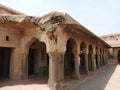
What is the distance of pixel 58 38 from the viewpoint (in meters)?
7.86

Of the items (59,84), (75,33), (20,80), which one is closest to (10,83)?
(20,80)

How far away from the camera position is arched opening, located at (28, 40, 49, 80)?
11875 millimetres

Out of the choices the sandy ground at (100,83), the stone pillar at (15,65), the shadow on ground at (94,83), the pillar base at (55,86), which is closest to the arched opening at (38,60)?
the stone pillar at (15,65)

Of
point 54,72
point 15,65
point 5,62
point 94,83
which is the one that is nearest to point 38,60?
point 15,65

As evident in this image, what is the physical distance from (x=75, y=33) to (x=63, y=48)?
104 inches

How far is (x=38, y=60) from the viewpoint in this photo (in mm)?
11883

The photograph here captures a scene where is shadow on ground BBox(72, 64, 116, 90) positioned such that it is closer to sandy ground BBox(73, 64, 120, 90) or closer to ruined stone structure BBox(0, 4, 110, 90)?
sandy ground BBox(73, 64, 120, 90)

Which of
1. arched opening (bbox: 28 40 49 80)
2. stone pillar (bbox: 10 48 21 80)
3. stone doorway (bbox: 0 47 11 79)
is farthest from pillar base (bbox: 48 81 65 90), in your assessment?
stone doorway (bbox: 0 47 11 79)

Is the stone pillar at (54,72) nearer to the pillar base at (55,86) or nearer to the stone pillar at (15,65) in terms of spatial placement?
the pillar base at (55,86)

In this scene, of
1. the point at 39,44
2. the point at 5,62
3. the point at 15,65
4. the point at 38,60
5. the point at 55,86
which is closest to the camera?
the point at 55,86

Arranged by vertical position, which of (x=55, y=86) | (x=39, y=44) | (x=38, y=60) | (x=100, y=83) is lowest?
(x=100, y=83)

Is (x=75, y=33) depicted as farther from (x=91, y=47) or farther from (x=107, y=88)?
(x=91, y=47)

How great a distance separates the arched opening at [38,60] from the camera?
39.0 feet

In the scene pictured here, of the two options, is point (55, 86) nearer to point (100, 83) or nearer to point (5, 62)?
point (100, 83)
